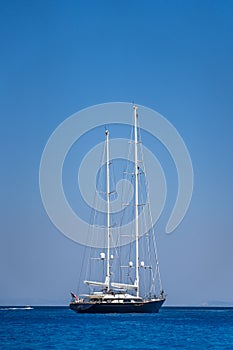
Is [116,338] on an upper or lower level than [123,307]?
lower

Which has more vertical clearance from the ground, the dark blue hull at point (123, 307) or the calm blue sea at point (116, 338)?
the dark blue hull at point (123, 307)

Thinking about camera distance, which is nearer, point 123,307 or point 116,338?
point 116,338

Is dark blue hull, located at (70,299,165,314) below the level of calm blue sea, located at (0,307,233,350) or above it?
above

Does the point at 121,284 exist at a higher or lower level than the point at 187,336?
higher

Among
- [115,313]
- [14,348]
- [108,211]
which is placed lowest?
[14,348]

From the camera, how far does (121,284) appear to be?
120938 mm

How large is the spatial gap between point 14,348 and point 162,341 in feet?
53.7

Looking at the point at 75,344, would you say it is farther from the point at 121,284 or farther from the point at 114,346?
the point at 121,284

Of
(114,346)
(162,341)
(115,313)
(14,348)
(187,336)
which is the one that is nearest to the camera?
(14,348)

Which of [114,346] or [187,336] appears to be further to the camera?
[187,336]

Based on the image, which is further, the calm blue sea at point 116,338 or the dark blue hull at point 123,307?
the dark blue hull at point 123,307

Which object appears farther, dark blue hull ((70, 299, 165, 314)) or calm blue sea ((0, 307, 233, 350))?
dark blue hull ((70, 299, 165, 314))

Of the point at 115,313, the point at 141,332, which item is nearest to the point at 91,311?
the point at 115,313

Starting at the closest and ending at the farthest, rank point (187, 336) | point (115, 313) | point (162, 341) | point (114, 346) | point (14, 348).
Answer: point (14, 348)
point (114, 346)
point (162, 341)
point (187, 336)
point (115, 313)
